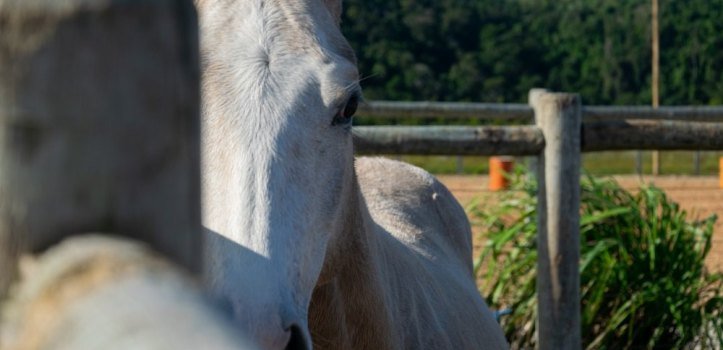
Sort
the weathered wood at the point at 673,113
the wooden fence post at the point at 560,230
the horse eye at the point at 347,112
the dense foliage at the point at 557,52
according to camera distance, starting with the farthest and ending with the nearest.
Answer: the dense foliage at the point at 557,52 → the weathered wood at the point at 673,113 → the wooden fence post at the point at 560,230 → the horse eye at the point at 347,112

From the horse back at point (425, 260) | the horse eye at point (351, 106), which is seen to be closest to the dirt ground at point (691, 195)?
the horse back at point (425, 260)

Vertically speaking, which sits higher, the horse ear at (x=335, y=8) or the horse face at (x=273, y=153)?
the horse ear at (x=335, y=8)

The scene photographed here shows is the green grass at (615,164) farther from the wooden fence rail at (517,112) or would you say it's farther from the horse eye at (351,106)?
the horse eye at (351,106)

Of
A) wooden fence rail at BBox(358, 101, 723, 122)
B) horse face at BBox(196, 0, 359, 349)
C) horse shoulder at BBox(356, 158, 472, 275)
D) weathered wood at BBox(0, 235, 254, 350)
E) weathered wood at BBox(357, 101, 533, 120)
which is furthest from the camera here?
weathered wood at BBox(357, 101, 533, 120)

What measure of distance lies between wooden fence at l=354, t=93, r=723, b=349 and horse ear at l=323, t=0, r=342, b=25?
4.51 feet

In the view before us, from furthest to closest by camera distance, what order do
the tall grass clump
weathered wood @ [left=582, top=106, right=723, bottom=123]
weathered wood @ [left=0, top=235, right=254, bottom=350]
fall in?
weathered wood @ [left=582, top=106, right=723, bottom=123] < the tall grass clump < weathered wood @ [left=0, top=235, right=254, bottom=350]

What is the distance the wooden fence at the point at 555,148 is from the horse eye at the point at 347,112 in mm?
1580

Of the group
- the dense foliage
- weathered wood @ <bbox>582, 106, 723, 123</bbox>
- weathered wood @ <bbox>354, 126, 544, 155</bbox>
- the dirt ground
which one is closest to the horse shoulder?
weathered wood @ <bbox>354, 126, 544, 155</bbox>

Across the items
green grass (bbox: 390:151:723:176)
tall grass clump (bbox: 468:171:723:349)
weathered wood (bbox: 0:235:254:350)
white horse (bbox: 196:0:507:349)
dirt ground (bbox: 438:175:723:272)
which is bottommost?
green grass (bbox: 390:151:723:176)

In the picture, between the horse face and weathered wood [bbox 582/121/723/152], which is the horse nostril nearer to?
the horse face

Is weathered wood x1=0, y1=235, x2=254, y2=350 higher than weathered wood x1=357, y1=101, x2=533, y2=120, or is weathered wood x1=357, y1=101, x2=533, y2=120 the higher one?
weathered wood x1=0, y1=235, x2=254, y2=350

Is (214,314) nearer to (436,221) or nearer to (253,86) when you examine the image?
(253,86)

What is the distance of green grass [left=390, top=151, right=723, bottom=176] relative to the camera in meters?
17.0

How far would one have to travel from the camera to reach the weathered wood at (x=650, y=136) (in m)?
3.63
